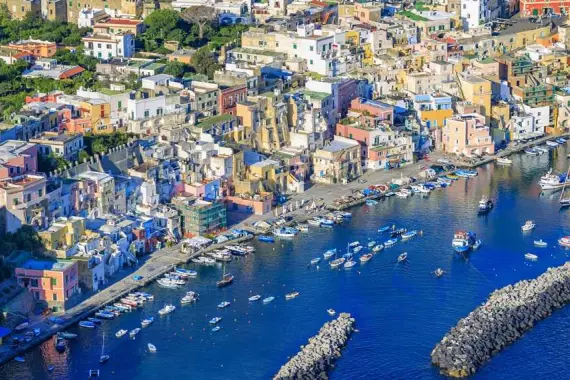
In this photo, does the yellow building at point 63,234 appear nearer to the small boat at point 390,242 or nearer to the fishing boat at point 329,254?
the fishing boat at point 329,254

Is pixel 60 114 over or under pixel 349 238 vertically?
over

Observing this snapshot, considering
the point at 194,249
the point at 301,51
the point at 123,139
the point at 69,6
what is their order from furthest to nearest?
the point at 69,6 < the point at 301,51 < the point at 123,139 < the point at 194,249

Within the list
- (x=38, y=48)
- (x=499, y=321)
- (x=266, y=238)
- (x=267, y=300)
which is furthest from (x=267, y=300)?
(x=38, y=48)

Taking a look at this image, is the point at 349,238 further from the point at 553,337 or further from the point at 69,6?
the point at 69,6

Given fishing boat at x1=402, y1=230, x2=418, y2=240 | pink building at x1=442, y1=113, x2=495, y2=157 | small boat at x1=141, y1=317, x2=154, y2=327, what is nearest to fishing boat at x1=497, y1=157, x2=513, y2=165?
pink building at x1=442, y1=113, x2=495, y2=157

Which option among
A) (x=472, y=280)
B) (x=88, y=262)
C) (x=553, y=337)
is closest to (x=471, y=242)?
(x=472, y=280)

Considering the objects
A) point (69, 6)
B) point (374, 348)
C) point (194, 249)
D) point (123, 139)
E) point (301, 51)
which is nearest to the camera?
point (374, 348)

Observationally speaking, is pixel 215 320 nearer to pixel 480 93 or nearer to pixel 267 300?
pixel 267 300
